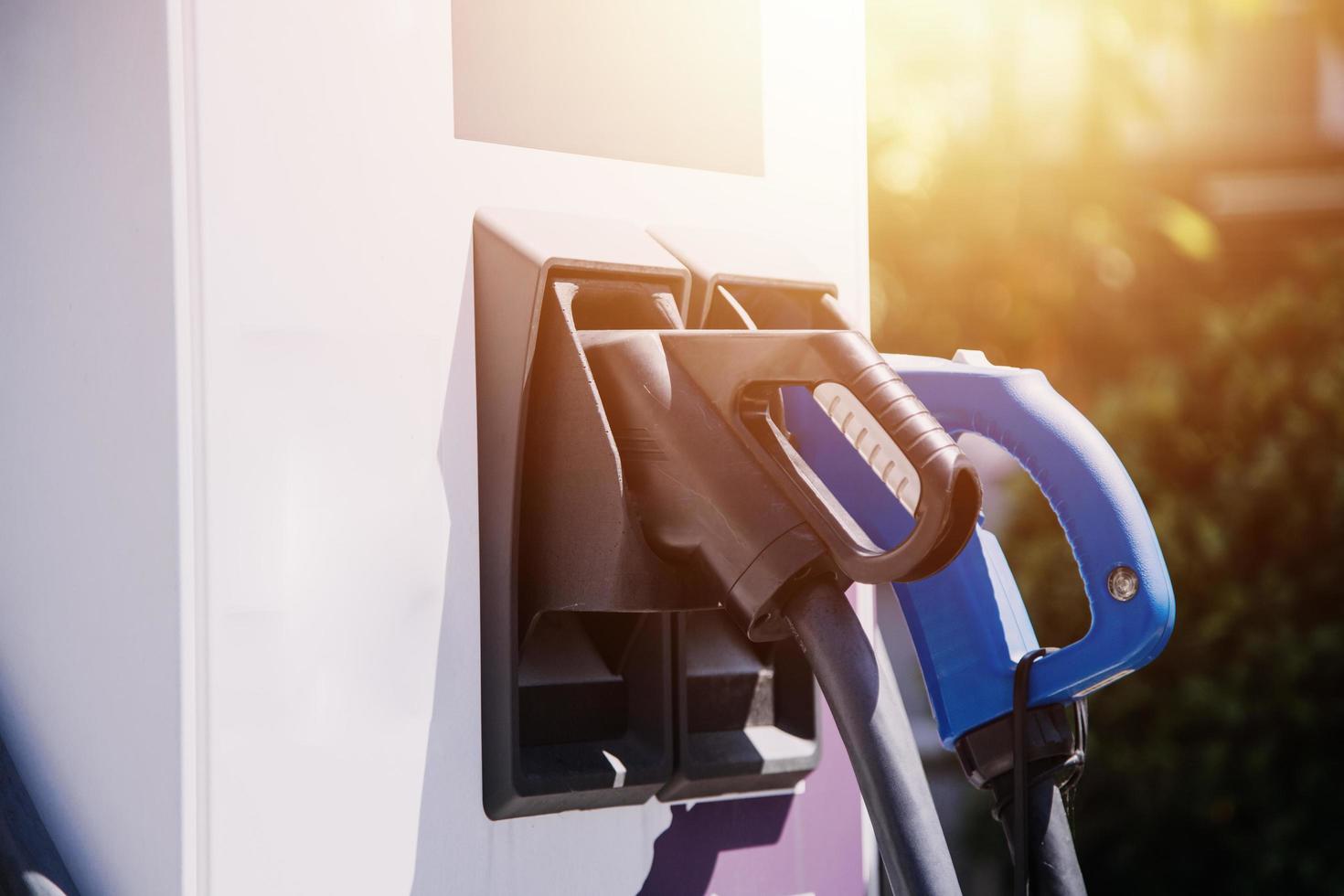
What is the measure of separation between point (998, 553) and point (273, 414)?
1.58ft

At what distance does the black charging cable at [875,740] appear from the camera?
756 millimetres

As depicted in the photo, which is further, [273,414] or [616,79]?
[616,79]

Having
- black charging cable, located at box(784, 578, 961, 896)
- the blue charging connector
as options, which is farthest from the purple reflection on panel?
black charging cable, located at box(784, 578, 961, 896)

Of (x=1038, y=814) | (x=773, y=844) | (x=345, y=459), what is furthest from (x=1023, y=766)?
(x=345, y=459)

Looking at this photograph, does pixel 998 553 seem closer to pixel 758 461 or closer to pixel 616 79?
pixel 758 461

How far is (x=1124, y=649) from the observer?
859 millimetres

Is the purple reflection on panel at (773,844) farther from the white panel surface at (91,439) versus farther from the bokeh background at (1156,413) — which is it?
the bokeh background at (1156,413)

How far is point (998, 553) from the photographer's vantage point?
98 centimetres

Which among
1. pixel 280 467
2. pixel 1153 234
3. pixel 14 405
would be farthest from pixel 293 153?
pixel 1153 234

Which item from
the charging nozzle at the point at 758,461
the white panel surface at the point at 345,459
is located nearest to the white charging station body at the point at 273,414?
the white panel surface at the point at 345,459

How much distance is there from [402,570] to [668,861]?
0.28 metres

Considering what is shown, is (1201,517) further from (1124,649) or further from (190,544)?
(190,544)

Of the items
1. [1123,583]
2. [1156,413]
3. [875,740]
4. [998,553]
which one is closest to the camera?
[875,740]

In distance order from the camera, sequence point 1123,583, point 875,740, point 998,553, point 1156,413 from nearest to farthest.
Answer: point 875,740 → point 1123,583 → point 998,553 → point 1156,413
